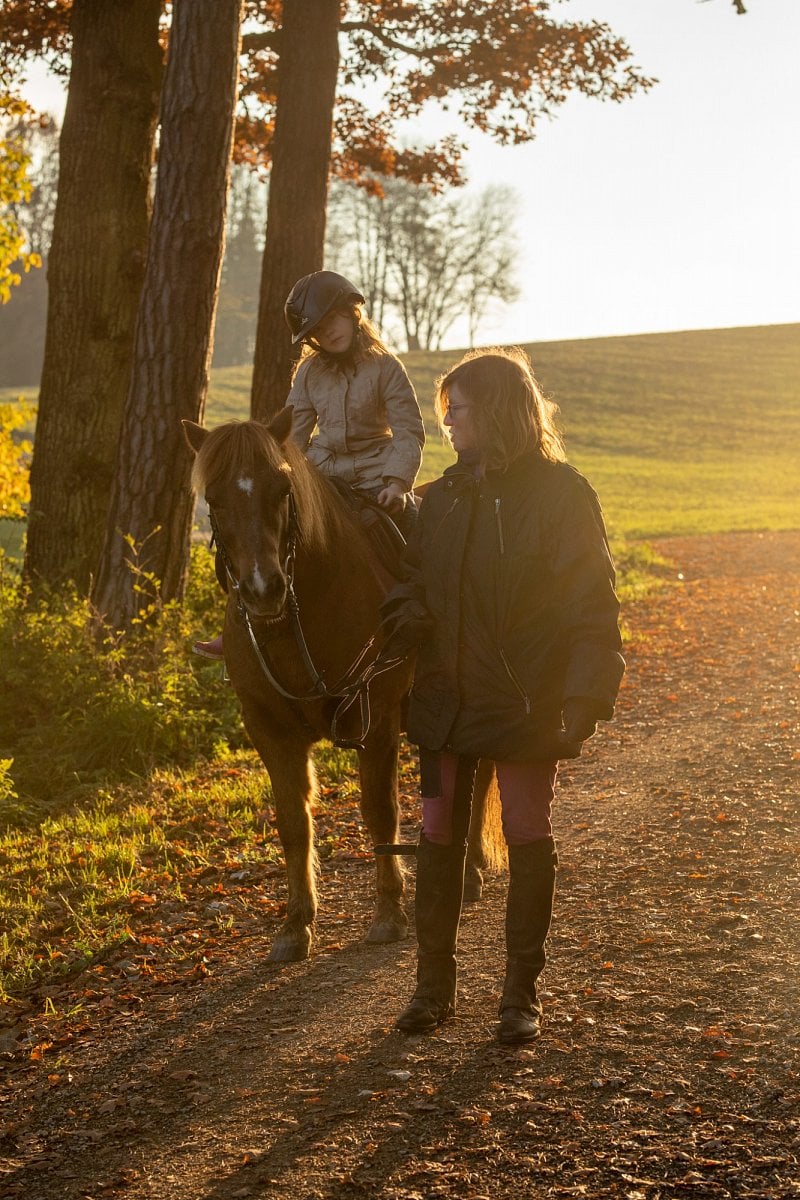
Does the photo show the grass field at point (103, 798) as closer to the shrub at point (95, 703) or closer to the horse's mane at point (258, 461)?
the shrub at point (95, 703)

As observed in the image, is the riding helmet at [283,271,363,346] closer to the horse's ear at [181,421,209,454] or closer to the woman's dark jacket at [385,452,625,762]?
the horse's ear at [181,421,209,454]

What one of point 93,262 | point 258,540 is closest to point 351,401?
point 258,540

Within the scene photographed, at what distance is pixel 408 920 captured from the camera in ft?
17.9

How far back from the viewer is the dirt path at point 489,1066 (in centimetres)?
340

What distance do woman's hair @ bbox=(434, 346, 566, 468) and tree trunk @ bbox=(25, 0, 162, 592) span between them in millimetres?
6848

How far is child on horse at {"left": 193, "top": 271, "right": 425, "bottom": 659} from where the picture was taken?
5.53 m

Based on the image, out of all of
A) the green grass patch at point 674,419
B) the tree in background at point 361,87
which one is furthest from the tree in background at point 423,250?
the tree in background at point 361,87

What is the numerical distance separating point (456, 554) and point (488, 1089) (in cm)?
176

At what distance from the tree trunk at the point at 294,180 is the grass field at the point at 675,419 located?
12.0 metres

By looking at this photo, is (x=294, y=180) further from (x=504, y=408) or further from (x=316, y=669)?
(x=504, y=408)

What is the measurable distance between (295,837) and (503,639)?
1.61 m

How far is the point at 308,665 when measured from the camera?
5023mm

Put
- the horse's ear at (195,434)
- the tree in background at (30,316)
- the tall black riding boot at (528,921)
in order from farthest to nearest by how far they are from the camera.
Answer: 1. the tree in background at (30,316)
2. the horse's ear at (195,434)
3. the tall black riding boot at (528,921)

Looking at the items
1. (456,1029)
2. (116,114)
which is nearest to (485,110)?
(116,114)
